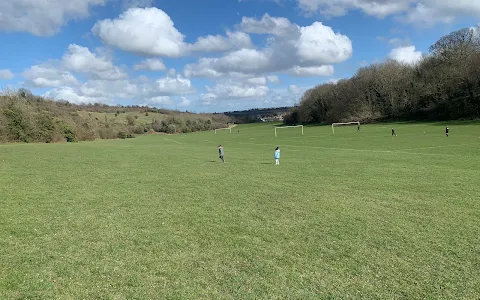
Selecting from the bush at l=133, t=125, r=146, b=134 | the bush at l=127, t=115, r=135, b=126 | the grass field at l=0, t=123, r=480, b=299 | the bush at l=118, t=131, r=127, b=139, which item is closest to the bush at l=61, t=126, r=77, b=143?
the bush at l=118, t=131, r=127, b=139

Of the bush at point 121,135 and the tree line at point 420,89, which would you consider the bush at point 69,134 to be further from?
the tree line at point 420,89

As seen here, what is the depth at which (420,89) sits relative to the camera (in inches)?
3642

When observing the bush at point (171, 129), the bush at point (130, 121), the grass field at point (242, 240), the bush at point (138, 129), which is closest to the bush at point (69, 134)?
the grass field at point (242, 240)

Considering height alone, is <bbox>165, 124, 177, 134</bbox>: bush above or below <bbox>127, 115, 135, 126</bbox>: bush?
below

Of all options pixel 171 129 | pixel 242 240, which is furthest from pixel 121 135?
pixel 242 240

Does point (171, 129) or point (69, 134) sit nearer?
point (69, 134)

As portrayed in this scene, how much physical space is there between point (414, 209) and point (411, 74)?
3916 inches

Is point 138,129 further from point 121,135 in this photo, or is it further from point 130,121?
point 121,135

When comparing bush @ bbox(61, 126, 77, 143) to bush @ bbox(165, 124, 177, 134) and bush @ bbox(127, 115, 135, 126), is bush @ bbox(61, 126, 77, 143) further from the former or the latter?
bush @ bbox(165, 124, 177, 134)

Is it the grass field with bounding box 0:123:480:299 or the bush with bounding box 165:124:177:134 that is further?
→ the bush with bounding box 165:124:177:134

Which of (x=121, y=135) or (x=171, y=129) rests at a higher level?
(x=171, y=129)

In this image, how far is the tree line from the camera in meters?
80.2

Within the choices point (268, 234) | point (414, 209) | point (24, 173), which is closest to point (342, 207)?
point (414, 209)

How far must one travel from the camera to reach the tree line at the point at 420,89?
80.2 metres
